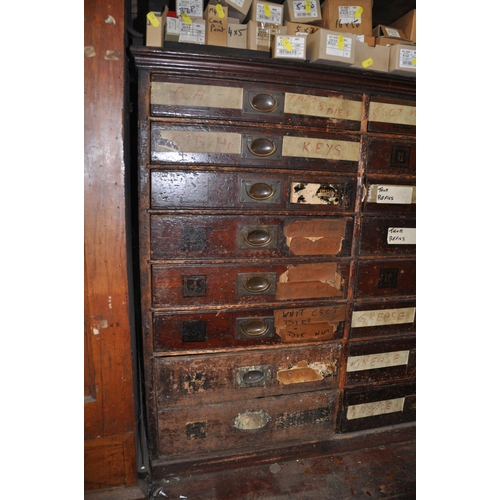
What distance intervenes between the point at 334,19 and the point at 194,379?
1967mm

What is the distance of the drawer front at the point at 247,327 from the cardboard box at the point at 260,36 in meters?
1.29

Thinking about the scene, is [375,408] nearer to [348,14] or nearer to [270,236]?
[270,236]

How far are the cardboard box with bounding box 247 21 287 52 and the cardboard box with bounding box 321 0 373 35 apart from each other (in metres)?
0.30

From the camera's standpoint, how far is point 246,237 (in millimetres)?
1570

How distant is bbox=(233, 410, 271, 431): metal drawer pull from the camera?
1.71m

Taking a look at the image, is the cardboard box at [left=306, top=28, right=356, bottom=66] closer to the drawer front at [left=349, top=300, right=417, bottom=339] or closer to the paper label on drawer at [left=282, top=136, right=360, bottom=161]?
the paper label on drawer at [left=282, top=136, right=360, bottom=161]

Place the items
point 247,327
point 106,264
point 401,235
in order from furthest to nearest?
1. point 401,235
2. point 247,327
3. point 106,264

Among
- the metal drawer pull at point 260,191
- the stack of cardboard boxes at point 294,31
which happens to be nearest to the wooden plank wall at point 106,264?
the stack of cardboard boxes at point 294,31

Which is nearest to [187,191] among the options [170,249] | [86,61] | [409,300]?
[170,249]

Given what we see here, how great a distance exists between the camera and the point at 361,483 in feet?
5.56

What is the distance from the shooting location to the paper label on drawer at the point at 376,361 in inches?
71.6

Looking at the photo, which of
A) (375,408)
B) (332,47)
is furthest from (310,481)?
(332,47)

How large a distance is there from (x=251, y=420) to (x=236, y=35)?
77.9 inches

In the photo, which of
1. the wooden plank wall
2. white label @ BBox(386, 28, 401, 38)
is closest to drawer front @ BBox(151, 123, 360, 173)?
the wooden plank wall
